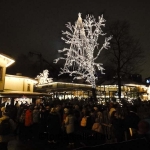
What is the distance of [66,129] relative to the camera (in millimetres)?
9117

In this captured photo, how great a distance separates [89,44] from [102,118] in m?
13.4

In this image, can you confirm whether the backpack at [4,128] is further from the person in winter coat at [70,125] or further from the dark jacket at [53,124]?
the person in winter coat at [70,125]

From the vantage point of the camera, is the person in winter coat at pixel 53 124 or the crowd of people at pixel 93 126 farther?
the person in winter coat at pixel 53 124

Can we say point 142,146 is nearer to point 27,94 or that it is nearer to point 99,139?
point 99,139

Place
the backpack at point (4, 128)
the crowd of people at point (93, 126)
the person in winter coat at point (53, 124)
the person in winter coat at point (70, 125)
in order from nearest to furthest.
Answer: the backpack at point (4, 128)
the crowd of people at point (93, 126)
the person in winter coat at point (53, 124)
the person in winter coat at point (70, 125)

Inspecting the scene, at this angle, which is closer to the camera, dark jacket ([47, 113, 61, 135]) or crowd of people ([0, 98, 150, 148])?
crowd of people ([0, 98, 150, 148])

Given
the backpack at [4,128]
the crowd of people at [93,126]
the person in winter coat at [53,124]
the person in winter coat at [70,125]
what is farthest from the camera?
the person in winter coat at [70,125]

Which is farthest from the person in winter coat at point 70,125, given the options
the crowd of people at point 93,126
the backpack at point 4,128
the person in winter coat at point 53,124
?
the backpack at point 4,128

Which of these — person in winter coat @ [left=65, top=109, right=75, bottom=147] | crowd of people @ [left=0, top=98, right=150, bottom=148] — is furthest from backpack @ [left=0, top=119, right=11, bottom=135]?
person in winter coat @ [left=65, top=109, right=75, bottom=147]

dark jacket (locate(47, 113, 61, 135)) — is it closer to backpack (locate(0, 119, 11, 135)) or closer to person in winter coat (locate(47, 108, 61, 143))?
person in winter coat (locate(47, 108, 61, 143))

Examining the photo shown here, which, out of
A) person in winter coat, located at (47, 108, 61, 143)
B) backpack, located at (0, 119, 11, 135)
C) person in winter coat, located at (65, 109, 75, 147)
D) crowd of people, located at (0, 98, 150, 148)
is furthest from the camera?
person in winter coat, located at (65, 109, 75, 147)

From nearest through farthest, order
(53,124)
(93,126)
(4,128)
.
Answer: (4,128)
(93,126)
(53,124)

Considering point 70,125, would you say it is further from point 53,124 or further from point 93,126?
point 93,126

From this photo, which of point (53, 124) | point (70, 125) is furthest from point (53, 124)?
point (70, 125)
